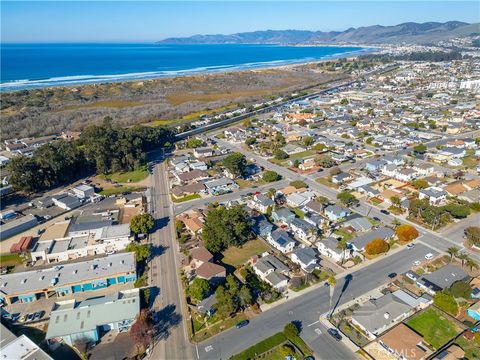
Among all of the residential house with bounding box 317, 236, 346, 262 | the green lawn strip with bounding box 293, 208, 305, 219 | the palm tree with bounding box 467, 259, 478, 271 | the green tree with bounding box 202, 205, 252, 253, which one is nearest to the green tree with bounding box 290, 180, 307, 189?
the green lawn strip with bounding box 293, 208, 305, 219

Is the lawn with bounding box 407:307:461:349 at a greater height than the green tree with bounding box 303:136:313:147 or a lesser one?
lesser

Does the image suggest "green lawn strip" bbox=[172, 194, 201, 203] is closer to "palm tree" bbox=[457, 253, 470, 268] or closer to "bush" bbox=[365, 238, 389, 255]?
"bush" bbox=[365, 238, 389, 255]

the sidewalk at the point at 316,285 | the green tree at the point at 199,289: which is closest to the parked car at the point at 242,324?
the sidewalk at the point at 316,285

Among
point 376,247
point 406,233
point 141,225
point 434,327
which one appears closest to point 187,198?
point 141,225

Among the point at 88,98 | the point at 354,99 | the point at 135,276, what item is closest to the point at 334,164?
the point at 135,276

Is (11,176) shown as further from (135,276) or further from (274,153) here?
(274,153)

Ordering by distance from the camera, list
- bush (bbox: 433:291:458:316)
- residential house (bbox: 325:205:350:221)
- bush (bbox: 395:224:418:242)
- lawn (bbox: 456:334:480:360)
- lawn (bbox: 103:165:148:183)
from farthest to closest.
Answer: lawn (bbox: 103:165:148:183) < residential house (bbox: 325:205:350:221) < bush (bbox: 395:224:418:242) < bush (bbox: 433:291:458:316) < lawn (bbox: 456:334:480:360)
